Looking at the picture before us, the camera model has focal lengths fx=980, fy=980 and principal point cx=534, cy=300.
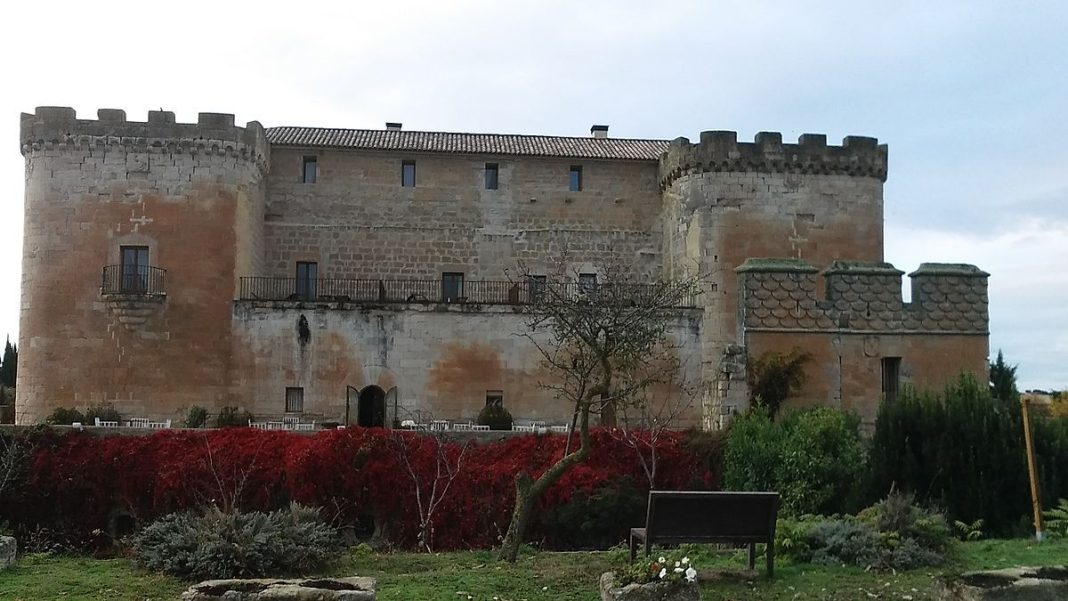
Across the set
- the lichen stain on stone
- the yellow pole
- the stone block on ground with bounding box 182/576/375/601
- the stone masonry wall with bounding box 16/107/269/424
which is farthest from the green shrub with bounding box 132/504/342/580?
the lichen stain on stone

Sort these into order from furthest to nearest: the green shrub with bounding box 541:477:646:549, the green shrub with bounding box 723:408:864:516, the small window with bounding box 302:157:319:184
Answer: the small window with bounding box 302:157:319:184 → the green shrub with bounding box 541:477:646:549 → the green shrub with bounding box 723:408:864:516

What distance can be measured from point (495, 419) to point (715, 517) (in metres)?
16.7

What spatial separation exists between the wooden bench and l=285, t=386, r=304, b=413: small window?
63.9 ft

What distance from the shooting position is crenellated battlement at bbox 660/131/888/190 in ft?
98.6

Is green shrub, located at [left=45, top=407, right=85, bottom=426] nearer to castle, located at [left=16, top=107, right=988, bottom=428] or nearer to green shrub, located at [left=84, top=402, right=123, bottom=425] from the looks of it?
green shrub, located at [left=84, top=402, right=123, bottom=425]

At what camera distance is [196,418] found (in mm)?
26469

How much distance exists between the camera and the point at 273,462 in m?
20.9

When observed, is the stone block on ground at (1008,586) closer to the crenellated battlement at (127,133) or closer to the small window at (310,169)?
the crenellated battlement at (127,133)

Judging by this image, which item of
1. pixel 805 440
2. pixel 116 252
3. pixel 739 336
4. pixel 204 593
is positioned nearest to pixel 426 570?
pixel 204 593

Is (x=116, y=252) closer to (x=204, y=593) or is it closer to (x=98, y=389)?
(x=98, y=389)

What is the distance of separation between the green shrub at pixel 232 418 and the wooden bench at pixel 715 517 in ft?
60.2

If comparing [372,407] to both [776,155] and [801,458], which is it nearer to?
[776,155]

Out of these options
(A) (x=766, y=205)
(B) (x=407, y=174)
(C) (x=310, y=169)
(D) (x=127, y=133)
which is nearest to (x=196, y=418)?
(D) (x=127, y=133)

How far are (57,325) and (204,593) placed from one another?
873 inches
